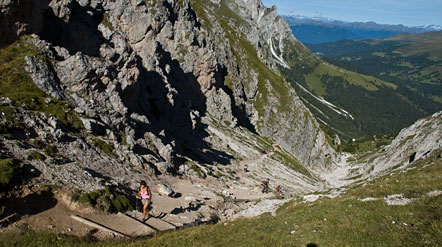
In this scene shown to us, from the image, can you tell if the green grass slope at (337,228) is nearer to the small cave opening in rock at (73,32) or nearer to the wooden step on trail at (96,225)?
the wooden step on trail at (96,225)

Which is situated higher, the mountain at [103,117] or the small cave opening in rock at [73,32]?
the small cave opening in rock at [73,32]

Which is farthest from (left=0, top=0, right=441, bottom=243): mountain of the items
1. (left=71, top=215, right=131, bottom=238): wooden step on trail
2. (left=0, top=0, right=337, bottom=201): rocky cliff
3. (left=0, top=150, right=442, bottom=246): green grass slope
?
(left=0, top=150, right=442, bottom=246): green grass slope

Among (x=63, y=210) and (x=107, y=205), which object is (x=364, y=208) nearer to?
(x=107, y=205)

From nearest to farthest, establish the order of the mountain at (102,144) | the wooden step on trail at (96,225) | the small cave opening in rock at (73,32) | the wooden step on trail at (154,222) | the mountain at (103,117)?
the wooden step on trail at (96,225)
the mountain at (102,144)
the wooden step on trail at (154,222)
the mountain at (103,117)
the small cave opening in rock at (73,32)

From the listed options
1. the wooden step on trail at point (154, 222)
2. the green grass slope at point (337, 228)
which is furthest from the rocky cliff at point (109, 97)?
the green grass slope at point (337, 228)

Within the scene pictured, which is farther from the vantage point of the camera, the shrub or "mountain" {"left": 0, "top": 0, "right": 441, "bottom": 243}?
the shrub

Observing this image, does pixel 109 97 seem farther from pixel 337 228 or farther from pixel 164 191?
pixel 337 228

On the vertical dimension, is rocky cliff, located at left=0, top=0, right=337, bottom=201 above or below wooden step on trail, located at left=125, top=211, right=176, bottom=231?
above

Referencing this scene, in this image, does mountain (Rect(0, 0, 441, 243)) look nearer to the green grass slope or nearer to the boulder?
the boulder

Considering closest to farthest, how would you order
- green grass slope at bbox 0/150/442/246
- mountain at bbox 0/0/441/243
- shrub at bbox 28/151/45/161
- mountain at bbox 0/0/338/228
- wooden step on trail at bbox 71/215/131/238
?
green grass slope at bbox 0/150/442/246, wooden step on trail at bbox 71/215/131/238, mountain at bbox 0/0/441/243, shrub at bbox 28/151/45/161, mountain at bbox 0/0/338/228

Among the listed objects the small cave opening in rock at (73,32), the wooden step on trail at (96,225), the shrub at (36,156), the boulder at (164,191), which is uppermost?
the small cave opening in rock at (73,32)

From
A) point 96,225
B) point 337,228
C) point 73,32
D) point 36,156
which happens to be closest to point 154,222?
point 96,225

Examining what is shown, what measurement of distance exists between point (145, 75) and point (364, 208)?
67.5m

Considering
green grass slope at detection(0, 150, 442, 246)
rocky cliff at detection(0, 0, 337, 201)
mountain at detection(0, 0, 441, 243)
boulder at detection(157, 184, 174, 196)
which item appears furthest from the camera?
boulder at detection(157, 184, 174, 196)
